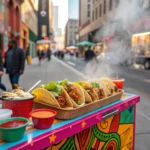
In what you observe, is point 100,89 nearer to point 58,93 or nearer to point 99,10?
point 58,93

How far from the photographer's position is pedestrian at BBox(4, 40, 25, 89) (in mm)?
5043

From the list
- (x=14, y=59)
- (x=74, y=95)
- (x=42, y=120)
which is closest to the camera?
(x=42, y=120)

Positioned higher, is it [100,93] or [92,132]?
[100,93]

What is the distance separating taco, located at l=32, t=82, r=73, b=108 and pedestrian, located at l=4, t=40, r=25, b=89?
331cm

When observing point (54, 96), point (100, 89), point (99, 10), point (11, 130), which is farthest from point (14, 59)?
point (99, 10)

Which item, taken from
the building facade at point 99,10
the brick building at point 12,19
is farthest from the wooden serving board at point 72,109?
the brick building at point 12,19

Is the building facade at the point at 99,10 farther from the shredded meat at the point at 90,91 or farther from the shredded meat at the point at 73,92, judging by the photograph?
the shredded meat at the point at 73,92

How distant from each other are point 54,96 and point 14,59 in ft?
11.6

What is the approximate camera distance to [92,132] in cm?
199

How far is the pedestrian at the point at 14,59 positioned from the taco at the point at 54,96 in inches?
130

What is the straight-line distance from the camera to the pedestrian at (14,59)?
5043 millimetres

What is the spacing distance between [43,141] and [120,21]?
5.37 m

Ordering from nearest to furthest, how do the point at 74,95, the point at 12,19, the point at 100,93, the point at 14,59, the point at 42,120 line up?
the point at 42,120, the point at 74,95, the point at 100,93, the point at 14,59, the point at 12,19

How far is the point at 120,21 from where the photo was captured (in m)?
6.18
